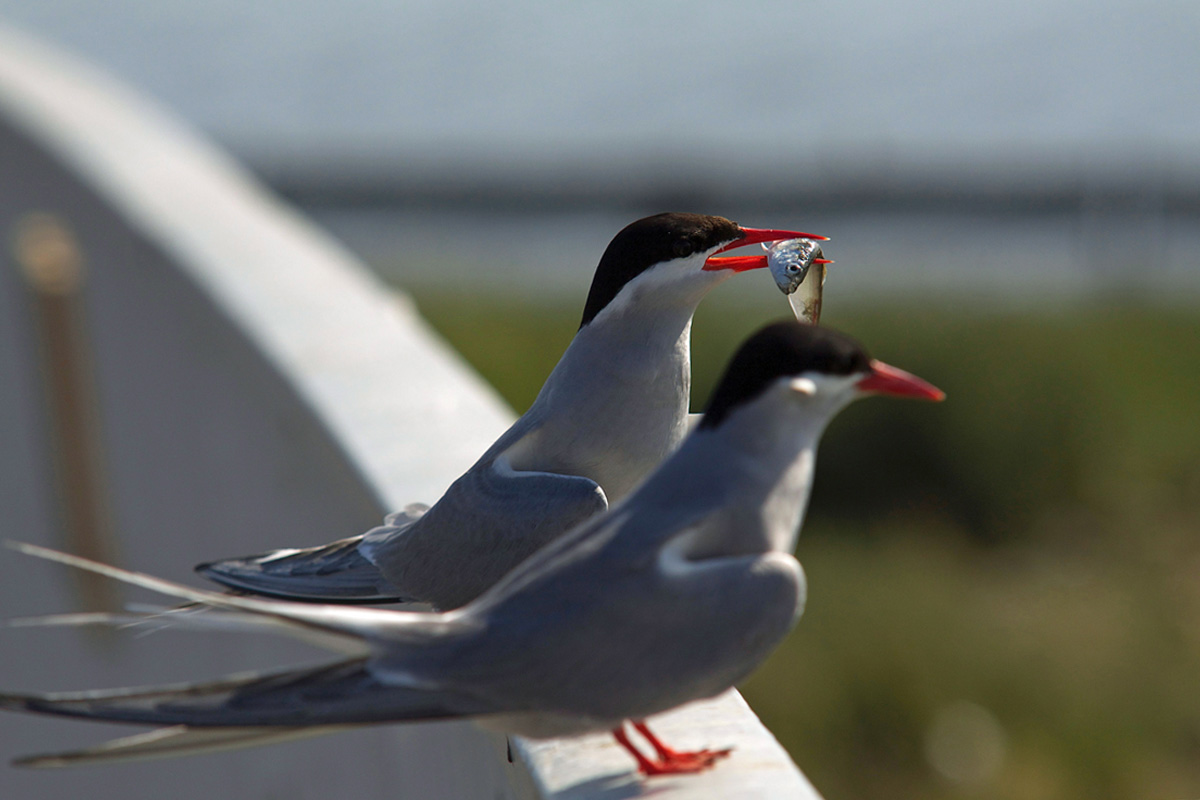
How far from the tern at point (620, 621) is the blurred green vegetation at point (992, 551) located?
2.30 metres

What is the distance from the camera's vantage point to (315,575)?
2547 millimetres

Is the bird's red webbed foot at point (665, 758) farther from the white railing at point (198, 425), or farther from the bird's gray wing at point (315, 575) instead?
the bird's gray wing at point (315, 575)

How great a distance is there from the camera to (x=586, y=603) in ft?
6.11

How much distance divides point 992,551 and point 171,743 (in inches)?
311

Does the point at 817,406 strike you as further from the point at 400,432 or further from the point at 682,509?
the point at 400,432

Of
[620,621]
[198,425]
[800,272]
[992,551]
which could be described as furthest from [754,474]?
[992,551]

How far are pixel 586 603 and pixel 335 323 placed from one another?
12.4 ft

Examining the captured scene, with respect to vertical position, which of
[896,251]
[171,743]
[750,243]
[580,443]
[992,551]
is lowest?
[992,551]

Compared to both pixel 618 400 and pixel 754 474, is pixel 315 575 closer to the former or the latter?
pixel 618 400

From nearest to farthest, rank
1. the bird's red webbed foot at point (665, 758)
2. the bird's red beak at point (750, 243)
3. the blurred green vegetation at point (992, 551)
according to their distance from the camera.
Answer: the bird's red webbed foot at point (665, 758)
the bird's red beak at point (750, 243)
the blurred green vegetation at point (992, 551)

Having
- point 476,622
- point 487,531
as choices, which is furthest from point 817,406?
point 487,531

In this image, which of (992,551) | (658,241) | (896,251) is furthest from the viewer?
(896,251)

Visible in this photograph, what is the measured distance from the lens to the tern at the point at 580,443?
7.75 feet

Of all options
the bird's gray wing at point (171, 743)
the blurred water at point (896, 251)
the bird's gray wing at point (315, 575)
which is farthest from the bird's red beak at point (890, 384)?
the blurred water at point (896, 251)
